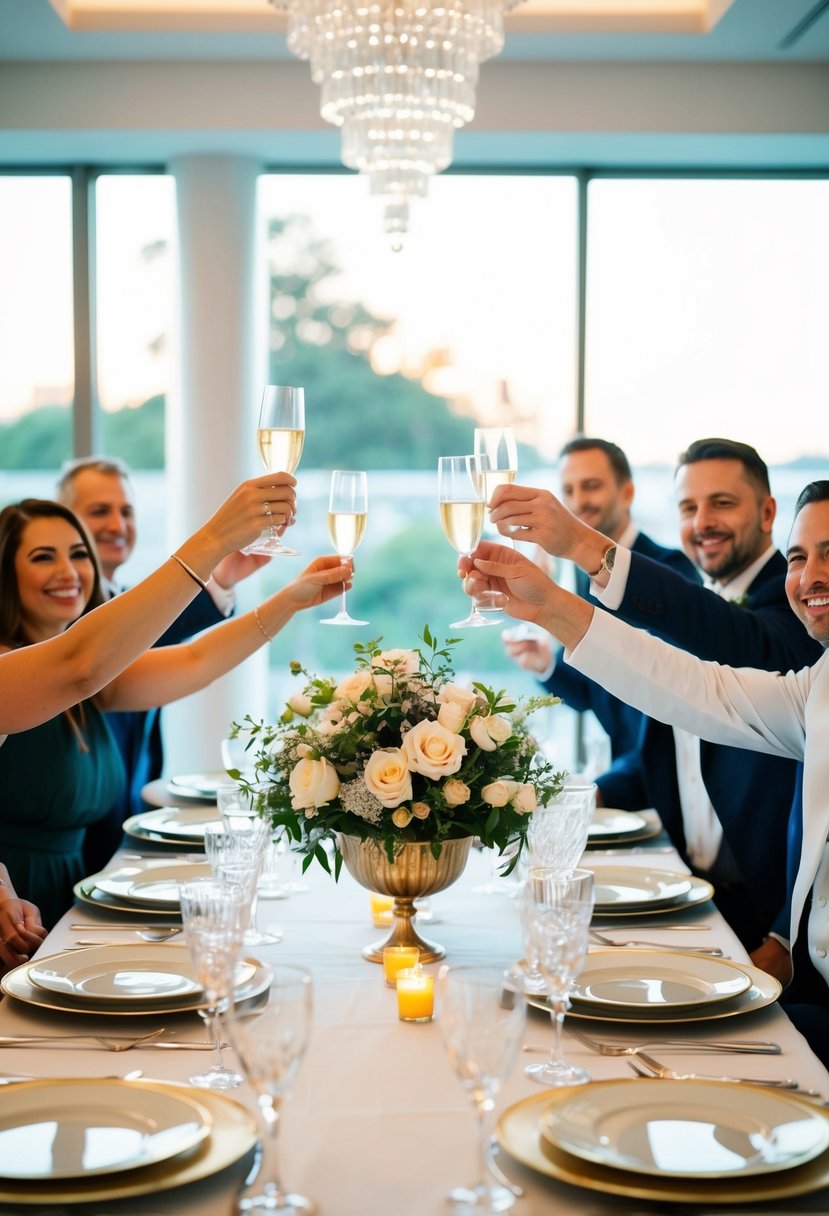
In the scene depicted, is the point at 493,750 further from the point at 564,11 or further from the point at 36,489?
the point at 36,489

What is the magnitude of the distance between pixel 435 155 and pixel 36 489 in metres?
2.88

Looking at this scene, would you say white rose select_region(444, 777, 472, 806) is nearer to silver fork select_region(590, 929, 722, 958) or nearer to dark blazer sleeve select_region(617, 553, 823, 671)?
silver fork select_region(590, 929, 722, 958)

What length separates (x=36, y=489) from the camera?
5.35 metres

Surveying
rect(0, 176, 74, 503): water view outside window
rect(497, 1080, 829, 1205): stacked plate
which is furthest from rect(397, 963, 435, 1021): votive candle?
rect(0, 176, 74, 503): water view outside window

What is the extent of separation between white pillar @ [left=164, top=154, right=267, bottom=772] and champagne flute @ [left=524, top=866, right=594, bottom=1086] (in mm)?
3659

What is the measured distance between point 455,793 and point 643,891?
1.75ft

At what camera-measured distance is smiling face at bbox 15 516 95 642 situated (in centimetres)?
286

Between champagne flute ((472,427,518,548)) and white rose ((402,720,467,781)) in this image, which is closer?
white rose ((402,720,467,781))

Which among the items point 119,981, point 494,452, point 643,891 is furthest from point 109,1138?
point 494,452

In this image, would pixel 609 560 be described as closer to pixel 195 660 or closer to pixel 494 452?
pixel 494 452

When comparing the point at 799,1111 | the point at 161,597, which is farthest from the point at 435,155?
the point at 799,1111

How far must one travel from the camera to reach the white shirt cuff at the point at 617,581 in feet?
8.14

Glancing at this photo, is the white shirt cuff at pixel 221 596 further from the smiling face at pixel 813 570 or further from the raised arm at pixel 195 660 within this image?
the smiling face at pixel 813 570

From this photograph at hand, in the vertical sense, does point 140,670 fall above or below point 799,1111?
above
